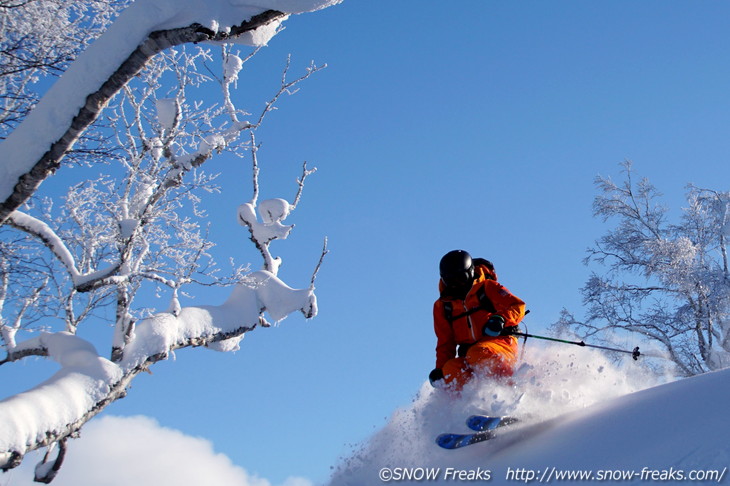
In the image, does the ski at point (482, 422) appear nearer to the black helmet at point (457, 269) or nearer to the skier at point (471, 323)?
the skier at point (471, 323)

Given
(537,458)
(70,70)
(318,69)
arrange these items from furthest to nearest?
(318,69) → (70,70) → (537,458)

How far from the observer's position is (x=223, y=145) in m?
7.72

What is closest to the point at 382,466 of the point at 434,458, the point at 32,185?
the point at 434,458

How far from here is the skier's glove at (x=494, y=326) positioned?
16.2 feet

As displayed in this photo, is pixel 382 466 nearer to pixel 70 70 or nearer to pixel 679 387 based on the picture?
pixel 679 387

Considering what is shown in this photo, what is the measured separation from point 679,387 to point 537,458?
3.42 feet

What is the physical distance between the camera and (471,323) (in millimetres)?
5422

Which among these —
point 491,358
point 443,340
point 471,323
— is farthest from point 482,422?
point 443,340

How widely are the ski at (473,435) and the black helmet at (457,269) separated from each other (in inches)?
64.4

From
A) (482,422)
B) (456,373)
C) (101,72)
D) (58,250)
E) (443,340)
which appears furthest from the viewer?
(443,340)

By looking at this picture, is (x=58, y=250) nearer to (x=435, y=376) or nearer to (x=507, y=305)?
(x=435, y=376)

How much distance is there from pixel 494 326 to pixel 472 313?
1.64 feet

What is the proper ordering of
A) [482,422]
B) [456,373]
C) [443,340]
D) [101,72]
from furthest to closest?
[443,340] < [456,373] < [482,422] < [101,72]

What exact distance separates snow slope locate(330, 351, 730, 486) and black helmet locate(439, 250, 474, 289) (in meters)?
1.03
